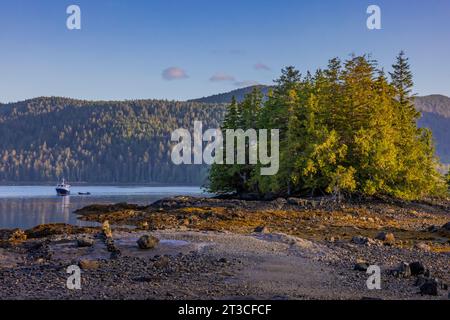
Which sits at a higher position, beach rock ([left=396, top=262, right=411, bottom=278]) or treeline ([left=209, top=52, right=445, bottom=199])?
treeline ([left=209, top=52, right=445, bottom=199])

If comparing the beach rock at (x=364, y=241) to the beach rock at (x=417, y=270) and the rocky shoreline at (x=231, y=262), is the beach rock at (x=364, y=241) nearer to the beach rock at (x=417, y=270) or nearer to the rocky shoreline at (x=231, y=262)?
the rocky shoreline at (x=231, y=262)

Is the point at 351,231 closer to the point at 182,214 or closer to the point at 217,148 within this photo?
the point at 182,214

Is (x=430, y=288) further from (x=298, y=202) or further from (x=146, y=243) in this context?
(x=298, y=202)

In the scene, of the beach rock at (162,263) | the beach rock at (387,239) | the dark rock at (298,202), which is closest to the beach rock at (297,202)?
the dark rock at (298,202)

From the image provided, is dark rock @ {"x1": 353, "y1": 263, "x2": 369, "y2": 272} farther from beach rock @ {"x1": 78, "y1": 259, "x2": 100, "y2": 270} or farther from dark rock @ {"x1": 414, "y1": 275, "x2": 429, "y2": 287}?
beach rock @ {"x1": 78, "y1": 259, "x2": 100, "y2": 270}

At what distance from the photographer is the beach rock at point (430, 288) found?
1588 centimetres

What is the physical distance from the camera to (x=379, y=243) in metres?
25.8

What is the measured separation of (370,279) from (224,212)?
24057 millimetres

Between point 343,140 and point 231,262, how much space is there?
34859mm

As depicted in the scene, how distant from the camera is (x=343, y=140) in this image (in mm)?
52625

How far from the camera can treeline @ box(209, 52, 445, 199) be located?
162 ft

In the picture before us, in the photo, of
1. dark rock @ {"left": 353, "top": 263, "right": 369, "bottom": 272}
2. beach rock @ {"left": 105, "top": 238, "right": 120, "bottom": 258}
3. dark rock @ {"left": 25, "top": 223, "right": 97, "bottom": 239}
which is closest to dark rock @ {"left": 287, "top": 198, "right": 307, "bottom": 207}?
dark rock @ {"left": 25, "top": 223, "right": 97, "bottom": 239}

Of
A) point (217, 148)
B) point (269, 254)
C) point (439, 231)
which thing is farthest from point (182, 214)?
point (217, 148)

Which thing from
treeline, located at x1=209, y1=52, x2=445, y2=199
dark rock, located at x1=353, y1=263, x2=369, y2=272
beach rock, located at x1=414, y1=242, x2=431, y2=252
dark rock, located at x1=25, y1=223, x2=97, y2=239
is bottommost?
dark rock, located at x1=25, y1=223, x2=97, y2=239
